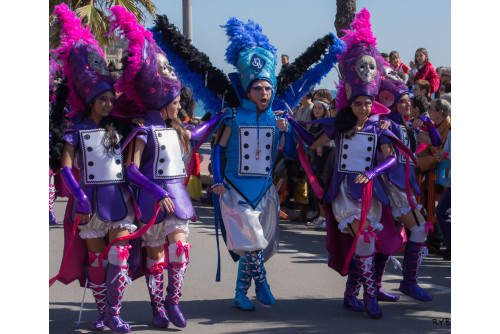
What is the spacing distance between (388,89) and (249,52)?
120 cm

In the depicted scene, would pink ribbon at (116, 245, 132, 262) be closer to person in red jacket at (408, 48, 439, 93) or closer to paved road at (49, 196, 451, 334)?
paved road at (49, 196, 451, 334)

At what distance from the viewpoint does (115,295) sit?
4609 millimetres

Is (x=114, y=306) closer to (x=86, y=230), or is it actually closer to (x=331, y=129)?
(x=86, y=230)

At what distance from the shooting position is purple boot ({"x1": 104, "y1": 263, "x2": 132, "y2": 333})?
4.59m

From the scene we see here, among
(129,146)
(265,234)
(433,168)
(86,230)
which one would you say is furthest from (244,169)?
(433,168)

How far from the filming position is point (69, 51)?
464 cm

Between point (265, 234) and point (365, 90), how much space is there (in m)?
1.36

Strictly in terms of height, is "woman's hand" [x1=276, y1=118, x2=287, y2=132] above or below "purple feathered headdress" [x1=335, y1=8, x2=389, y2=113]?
below

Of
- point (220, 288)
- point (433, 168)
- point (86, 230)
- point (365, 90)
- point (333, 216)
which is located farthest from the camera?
point (433, 168)

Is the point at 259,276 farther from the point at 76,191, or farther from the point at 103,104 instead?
the point at 103,104

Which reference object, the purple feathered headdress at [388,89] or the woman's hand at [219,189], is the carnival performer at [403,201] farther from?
the woman's hand at [219,189]

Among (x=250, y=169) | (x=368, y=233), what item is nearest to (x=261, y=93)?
(x=250, y=169)

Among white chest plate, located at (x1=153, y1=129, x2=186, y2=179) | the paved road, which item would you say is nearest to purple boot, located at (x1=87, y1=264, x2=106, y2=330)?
the paved road

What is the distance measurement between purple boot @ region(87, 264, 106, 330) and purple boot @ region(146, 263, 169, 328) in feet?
1.06
